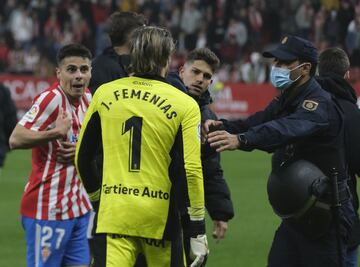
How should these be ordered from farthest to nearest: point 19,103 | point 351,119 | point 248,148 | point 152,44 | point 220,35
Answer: point 220,35, point 19,103, point 351,119, point 248,148, point 152,44

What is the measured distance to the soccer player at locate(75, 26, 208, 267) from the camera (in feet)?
20.1

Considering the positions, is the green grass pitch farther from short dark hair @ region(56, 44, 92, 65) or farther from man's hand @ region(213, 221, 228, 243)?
short dark hair @ region(56, 44, 92, 65)

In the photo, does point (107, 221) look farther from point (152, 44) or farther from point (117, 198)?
point (152, 44)

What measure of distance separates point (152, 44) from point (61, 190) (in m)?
1.99

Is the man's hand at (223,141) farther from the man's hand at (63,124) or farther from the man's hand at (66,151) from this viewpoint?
the man's hand at (66,151)

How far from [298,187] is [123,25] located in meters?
2.48

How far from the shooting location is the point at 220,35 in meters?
32.3

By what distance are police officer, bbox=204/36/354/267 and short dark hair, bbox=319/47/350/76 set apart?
0.66m

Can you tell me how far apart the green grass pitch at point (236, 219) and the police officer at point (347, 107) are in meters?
3.45

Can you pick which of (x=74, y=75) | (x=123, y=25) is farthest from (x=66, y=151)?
(x=123, y=25)

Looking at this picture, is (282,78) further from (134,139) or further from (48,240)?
→ (48,240)

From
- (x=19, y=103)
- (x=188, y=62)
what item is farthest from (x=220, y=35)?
(x=188, y=62)

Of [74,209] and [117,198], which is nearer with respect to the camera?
[117,198]

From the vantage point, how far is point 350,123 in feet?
24.2
